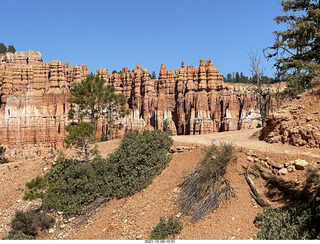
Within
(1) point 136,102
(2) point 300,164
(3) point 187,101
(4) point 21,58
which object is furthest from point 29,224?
(4) point 21,58

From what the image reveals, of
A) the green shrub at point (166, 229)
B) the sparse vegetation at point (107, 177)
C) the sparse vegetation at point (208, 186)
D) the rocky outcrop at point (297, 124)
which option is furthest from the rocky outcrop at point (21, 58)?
the green shrub at point (166, 229)

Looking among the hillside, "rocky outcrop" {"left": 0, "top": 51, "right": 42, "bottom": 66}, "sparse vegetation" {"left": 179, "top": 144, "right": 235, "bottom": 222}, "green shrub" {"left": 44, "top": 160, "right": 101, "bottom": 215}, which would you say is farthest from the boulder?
"rocky outcrop" {"left": 0, "top": 51, "right": 42, "bottom": 66}

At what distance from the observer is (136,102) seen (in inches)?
2719

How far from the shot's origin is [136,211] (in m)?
11.9

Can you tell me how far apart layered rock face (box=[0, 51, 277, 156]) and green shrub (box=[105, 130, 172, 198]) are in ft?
152

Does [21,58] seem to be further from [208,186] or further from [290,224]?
[290,224]

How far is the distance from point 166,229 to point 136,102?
5966 centimetres

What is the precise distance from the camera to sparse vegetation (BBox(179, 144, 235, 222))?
10.6 m

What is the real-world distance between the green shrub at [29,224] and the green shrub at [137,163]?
9.68ft

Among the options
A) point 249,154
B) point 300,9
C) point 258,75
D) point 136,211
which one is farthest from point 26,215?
point 258,75

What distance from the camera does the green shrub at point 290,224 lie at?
8.48 meters

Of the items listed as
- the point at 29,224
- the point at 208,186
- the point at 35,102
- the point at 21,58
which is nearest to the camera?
the point at 208,186

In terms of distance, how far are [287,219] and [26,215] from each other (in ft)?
32.9

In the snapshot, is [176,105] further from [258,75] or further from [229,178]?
[229,178]
